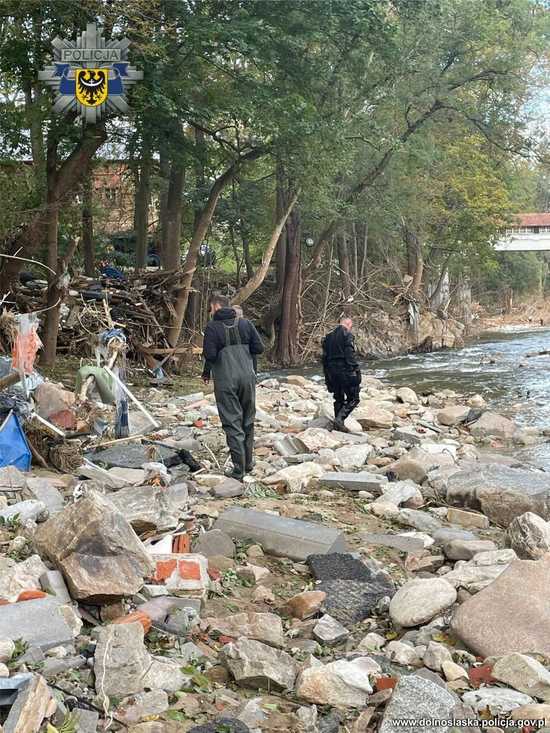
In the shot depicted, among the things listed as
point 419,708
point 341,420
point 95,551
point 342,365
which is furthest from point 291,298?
point 419,708

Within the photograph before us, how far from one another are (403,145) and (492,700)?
64.2 feet

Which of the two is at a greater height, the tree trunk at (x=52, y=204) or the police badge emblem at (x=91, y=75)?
the police badge emblem at (x=91, y=75)

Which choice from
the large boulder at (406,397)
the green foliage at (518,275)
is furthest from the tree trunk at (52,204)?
the green foliage at (518,275)

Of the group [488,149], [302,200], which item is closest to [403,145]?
[302,200]

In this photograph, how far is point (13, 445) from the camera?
668 centimetres

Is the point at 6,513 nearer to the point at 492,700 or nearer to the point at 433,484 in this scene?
the point at 492,700

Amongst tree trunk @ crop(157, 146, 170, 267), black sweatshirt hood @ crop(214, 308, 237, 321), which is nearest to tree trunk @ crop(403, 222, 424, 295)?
tree trunk @ crop(157, 146, 170, 267)

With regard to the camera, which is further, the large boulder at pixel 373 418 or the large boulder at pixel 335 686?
the large boulder at pixel 373 418

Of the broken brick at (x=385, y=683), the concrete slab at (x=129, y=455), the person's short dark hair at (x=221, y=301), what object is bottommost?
the broken brick at (x=385, y=683)

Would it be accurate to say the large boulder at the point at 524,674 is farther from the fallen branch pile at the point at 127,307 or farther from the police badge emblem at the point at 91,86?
the fallen branch pile at the point at 127,307

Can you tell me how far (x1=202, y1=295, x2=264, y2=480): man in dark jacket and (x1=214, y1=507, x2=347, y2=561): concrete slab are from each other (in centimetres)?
150

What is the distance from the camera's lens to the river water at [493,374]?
14031mm

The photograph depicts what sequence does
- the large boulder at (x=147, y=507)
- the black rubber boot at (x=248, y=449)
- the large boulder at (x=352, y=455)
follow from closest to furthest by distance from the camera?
the large boulder at (x=147, y=507), the black rubber boot at (x=248, y=449), the large boulder at (x=352, y=455)

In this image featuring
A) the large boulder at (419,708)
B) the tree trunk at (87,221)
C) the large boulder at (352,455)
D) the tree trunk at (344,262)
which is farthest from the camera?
the tree trunk at (344,262)
